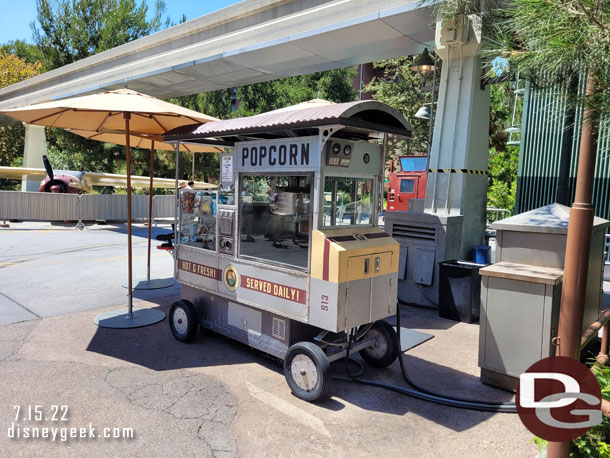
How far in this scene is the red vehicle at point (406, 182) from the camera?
16141 millimetres

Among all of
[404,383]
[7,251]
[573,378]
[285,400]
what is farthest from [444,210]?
[7,251]

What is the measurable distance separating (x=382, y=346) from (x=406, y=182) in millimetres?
11769

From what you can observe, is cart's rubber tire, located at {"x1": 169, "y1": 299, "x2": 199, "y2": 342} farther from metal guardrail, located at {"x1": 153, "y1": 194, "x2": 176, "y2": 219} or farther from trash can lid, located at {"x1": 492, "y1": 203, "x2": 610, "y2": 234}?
metal guardrail, located at {"x1": 153, "y1": 194, "x2": 176, "y2": 219}

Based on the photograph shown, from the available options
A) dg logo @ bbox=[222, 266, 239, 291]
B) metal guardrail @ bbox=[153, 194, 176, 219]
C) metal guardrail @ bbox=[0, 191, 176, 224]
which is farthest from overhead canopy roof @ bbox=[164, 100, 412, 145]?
metal guardrail @ bbox=[153, 194, 176, 219]

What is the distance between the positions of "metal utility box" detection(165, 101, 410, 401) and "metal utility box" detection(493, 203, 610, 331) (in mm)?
1324

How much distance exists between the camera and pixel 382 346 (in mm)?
5355

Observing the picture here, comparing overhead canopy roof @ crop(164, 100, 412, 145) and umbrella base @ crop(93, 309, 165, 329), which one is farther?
umbrella base @ crop(93, 309, 165, 329)

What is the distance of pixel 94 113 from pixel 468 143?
22.0 feet

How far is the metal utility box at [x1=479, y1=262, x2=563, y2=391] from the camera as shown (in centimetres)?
448

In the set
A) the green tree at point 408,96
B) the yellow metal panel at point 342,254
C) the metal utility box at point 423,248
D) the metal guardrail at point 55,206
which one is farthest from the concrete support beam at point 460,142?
the metal guardrail at point 55,206

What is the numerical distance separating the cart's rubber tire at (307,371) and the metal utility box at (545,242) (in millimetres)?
2447

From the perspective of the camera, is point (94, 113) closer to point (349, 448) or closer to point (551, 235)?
point (349, 448)

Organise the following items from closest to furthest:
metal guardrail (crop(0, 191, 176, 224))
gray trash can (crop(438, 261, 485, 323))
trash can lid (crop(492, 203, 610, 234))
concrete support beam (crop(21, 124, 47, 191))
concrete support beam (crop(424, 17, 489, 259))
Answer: trash can lid (crop(492, 203, 610, 234)), gray trash can (crop(438, 261, 485, 323)), concrete support beam (crop(424, 17, 489, 259)), metal guardrail (crop(0, 191, 176, 224)), concrete support beam (crop(21, 124, 47, 191))

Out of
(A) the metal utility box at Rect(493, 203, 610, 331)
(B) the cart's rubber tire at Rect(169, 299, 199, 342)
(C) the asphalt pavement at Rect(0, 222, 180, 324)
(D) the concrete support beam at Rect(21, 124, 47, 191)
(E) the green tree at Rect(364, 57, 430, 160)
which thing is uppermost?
(E) the green tree at Rect(364, 57, 430, 160)
